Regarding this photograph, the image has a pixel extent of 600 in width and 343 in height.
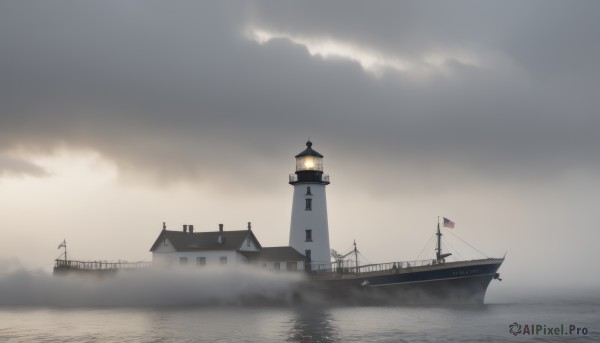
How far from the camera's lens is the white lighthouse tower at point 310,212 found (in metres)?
92.9

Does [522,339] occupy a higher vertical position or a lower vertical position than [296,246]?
lower

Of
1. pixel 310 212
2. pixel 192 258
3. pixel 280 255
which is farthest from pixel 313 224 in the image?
pixel 192 258

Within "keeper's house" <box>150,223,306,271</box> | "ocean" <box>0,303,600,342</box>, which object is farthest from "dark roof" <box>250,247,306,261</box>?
"ocean" <box>0,303,600,342</box>

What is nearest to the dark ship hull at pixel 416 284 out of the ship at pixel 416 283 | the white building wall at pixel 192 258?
the ship at pixel 416 283

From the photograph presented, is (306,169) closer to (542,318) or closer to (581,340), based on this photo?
(542,318)

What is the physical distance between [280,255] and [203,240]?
12.4m

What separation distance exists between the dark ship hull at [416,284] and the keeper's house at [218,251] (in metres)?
10.1

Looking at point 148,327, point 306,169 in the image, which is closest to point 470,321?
point 148,327

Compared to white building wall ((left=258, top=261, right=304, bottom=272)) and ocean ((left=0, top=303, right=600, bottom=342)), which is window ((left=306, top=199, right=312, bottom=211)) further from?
ocean ((left=0, top=303, right=600, bottom=342))

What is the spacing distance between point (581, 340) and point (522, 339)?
516 centimetres

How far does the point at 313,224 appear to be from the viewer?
93.1 m

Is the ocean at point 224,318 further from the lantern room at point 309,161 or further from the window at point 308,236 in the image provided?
the lantern room at point 309,161

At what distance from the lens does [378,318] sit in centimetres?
6500

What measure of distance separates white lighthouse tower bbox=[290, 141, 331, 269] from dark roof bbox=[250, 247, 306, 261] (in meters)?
1.11
